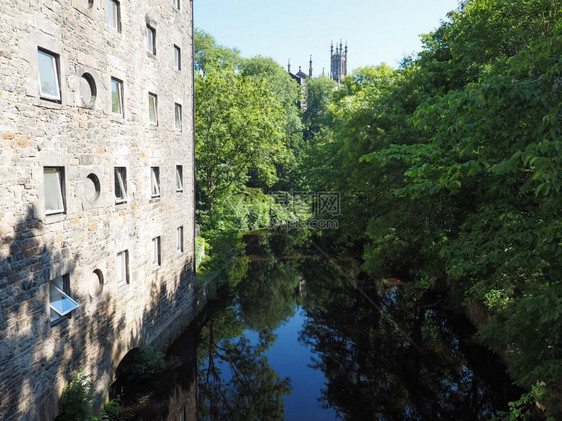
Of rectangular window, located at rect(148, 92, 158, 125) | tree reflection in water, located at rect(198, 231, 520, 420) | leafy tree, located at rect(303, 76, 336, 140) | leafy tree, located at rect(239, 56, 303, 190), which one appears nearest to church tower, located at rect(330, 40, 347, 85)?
leafy tree, located at rect(303, 76, 336, 140)

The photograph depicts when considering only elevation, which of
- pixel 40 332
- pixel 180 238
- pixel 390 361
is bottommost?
pixel 390 361

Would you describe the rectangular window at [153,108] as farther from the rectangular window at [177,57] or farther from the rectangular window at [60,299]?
the rectangular window at [60,299]

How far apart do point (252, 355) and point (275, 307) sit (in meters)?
5.48

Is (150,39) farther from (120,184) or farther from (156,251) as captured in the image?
(156,251)

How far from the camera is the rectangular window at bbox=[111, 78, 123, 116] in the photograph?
10492mm

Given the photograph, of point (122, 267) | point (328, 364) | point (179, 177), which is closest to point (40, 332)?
point (122, 267)

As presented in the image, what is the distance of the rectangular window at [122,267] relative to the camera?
36.1 ft

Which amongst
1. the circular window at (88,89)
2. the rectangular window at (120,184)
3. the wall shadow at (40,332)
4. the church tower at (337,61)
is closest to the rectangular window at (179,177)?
the rectangular window at (120,184)

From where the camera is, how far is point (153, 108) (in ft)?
43.4

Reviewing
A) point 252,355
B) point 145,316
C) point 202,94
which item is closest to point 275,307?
point 252,355

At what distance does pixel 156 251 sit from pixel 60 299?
5276 millimetres

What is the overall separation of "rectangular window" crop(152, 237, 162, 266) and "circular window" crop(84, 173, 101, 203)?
3.86 m

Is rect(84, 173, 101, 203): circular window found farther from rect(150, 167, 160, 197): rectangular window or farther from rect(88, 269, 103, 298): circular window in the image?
rect(150, 167, 160, 197): rectangular window

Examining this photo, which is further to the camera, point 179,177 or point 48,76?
point 179,177
